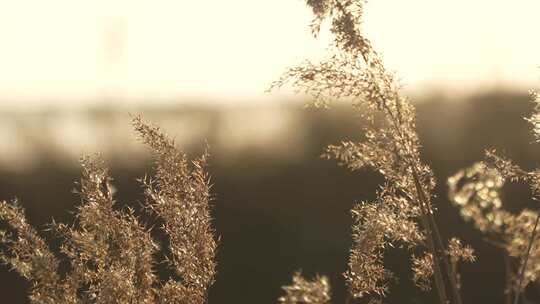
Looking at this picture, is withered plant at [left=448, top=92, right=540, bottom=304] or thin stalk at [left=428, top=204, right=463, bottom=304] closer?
thin stalk at [left=428, top=204, right=463, bottom=304]

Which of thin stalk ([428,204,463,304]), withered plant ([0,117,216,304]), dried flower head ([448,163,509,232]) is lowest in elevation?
withered plant ([0,117,216,304])

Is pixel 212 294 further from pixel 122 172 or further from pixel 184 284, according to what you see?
pixel 184 284

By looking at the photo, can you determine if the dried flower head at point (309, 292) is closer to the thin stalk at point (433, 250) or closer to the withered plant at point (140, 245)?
the thin stalk at point (433, 250)

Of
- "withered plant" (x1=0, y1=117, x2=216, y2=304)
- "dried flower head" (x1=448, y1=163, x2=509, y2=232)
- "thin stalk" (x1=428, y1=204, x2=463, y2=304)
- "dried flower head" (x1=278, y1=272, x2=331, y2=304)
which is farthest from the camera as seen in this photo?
"withered plant" (x1=0, y1=117, x2=216, y2=304)

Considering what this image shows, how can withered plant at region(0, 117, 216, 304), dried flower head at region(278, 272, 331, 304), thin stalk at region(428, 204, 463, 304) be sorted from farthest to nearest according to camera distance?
withered plant at region(0, 117, 216, 304) < thin stalk at region(428, 204, 463, 304) < dried flower head at region(278, 272, 331, 304)

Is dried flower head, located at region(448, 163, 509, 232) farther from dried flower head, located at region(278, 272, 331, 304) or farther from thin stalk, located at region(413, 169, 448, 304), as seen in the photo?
dried flower head, located at region(278, 272, 331, 304)

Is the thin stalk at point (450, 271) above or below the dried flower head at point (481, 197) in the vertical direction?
below

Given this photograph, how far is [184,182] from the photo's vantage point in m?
3.70

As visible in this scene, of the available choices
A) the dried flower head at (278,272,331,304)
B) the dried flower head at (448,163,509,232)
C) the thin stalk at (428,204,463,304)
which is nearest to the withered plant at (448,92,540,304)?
the dried flower head at (448,163,509,232)

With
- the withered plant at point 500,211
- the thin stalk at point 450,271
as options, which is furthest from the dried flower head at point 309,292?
the withered plant at point 500,211

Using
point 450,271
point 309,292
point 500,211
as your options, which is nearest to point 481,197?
point 500,211

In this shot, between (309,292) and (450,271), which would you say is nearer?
(309,292)

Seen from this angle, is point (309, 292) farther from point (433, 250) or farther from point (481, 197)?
point (481, 197)

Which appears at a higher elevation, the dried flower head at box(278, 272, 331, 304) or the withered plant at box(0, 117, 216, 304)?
the dried flower head at box(278, 272, 331, 304)
